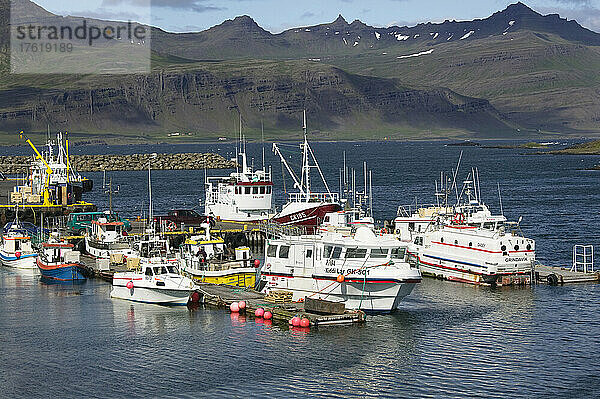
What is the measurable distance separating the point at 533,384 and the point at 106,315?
23.5m

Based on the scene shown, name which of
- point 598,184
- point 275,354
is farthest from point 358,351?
point 598,184

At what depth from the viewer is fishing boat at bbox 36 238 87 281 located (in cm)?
6234

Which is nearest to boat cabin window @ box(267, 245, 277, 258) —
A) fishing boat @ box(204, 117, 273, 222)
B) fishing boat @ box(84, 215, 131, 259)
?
fishing boat @ box(84, 215, 131, 259)

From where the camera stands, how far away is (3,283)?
62312 mm

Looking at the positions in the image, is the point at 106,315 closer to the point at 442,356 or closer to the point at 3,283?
the point at 3,283

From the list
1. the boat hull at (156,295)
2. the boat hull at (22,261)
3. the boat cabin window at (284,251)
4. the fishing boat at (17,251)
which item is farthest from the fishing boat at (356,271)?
the fishing boat at (17,251)

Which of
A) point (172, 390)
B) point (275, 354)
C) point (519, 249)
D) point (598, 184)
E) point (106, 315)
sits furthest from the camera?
point (598, 184)

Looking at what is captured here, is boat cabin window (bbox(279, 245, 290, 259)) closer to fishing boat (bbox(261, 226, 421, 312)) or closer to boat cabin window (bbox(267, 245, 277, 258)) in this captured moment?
boat cabin window (bbox(267, 245, 277, 258))

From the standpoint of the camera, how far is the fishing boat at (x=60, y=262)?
6234 centimetres

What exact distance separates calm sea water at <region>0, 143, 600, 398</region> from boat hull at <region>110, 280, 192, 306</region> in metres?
0.54

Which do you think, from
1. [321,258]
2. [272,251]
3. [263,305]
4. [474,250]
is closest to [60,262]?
[272,251]

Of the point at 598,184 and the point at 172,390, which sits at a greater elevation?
the point at 598,184

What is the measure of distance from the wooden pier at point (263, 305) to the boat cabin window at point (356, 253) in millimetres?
2851

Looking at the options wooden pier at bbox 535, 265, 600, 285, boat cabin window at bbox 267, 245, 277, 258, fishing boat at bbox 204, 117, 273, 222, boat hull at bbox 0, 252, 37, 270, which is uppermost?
fishing boat at bbox 204, 117, 273, 222
